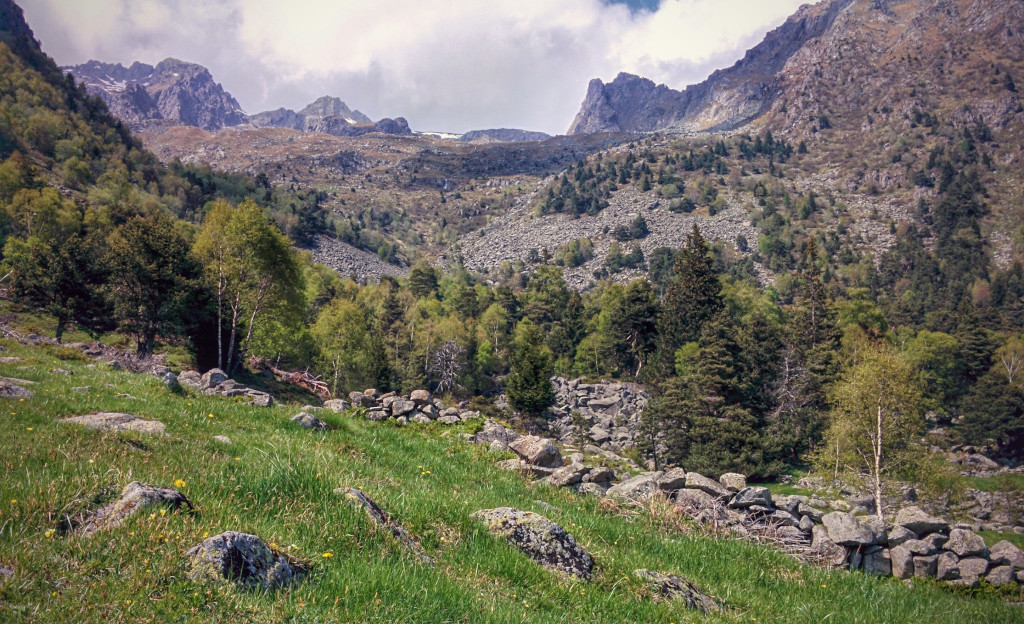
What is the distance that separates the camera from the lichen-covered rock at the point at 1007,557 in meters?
15.2

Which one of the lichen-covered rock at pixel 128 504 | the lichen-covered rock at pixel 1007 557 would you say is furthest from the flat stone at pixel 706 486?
the lichen-covered rock at pixel 128 504

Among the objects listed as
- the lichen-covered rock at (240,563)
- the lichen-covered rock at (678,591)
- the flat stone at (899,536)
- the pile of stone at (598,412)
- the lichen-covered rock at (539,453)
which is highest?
the lichen-covered rock at (240,563)

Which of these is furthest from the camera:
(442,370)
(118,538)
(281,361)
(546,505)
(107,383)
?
(442,370)

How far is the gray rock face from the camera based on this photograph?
13.6 m

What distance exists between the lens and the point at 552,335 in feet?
321

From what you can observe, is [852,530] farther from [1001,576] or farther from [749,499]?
[1001,576]

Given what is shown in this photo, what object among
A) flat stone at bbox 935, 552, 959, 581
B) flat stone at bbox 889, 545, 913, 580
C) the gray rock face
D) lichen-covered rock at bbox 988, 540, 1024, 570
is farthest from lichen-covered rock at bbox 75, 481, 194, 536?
lichen-covered rock at bbox 988, 540, 1024, 570

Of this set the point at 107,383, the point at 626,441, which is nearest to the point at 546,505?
the point at 107,383

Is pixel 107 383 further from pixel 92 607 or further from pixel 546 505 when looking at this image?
pixel 92 607

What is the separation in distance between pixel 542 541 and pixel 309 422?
27.0ft

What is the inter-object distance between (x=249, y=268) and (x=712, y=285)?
218 feet

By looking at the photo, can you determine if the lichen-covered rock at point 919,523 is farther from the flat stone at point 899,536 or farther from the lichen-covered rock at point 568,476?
the lichen-covered rock at point 568,476

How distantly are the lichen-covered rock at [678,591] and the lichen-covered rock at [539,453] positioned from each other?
8.64m

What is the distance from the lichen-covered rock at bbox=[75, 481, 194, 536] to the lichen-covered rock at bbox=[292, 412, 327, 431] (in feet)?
25.2
